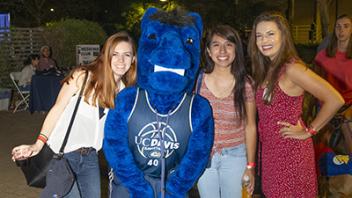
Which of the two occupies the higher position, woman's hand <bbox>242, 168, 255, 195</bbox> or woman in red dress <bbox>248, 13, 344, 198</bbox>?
woman in red dress <bbox>248, 13, 344, 198</bbox>

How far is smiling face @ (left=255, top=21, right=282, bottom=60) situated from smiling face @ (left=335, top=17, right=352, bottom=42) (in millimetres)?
1992

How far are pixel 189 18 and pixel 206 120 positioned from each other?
0.62 meters

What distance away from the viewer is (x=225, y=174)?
3.26m

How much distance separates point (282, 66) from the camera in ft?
9.85

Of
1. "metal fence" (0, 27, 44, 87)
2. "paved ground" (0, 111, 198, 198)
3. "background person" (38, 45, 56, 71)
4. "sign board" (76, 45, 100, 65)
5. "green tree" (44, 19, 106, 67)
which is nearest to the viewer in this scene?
"paved ground" (0, 111, 198, 198)

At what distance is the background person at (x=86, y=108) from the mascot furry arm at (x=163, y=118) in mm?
417

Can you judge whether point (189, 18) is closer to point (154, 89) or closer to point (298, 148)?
point (154, 89)

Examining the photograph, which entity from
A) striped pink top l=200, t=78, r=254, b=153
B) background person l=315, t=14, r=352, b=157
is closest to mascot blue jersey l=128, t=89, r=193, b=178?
striped pink top l=200, t=78, r=254, b=153

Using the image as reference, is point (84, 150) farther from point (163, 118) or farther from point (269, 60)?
point (269, 60)

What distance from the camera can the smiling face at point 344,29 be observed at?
4.75 m

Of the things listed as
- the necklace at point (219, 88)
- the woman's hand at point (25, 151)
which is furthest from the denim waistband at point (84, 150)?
the necklace at point (219, 88)

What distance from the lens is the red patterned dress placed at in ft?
9.78

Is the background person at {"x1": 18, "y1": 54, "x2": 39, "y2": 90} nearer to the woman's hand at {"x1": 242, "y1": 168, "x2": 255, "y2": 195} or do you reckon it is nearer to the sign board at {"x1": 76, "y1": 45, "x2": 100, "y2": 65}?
the sign board at {"x1": 76, "y1": 45, "x2": 100, "y2": 65}

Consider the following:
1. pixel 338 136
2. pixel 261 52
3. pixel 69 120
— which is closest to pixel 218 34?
pixel 261 52
